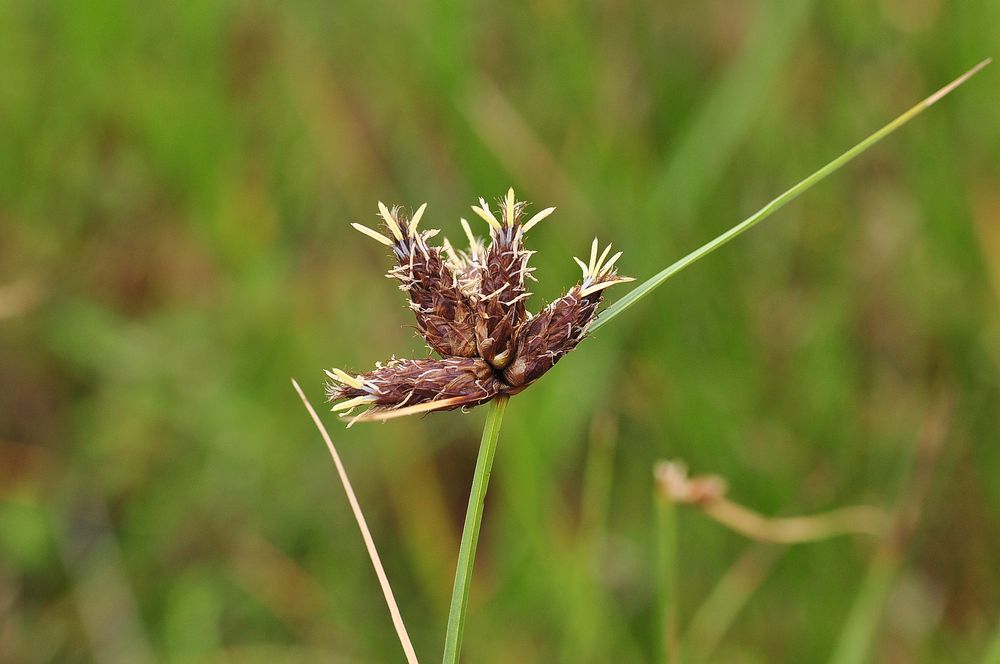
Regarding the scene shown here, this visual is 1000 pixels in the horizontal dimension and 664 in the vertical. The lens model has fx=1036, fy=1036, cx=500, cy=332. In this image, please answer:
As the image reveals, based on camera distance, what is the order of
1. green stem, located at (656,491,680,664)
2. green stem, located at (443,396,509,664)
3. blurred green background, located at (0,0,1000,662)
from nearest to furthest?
green stem, located at (443,396,509,664) < green stem, located at (656,491,680,664) < blurred green background, located at (0,0,1000,662)

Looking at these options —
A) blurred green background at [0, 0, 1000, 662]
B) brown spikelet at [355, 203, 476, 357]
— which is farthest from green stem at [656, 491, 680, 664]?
brown spikelet at [355, 203, 476, 357]


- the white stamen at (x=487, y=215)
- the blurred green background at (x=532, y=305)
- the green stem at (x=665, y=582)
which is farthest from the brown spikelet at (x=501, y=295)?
the blurred green background at (x=532, y=305)

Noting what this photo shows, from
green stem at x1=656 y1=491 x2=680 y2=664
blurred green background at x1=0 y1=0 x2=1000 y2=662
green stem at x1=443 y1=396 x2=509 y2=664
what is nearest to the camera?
green stem at x1=443 y1=396 x2=509 y2=664

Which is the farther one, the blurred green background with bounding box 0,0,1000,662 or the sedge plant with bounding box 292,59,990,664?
the blurred green background with bounding box 0,0,1000,662

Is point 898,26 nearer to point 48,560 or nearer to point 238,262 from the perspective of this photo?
point 238,262

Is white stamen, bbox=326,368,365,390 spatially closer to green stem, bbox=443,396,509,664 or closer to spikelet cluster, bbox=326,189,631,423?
spikelet cluster, bbox=326,189,631,423

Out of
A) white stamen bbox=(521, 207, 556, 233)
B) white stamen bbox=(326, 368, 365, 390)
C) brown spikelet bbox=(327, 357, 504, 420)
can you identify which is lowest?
brown spikelet bbox=(327, 357, 504, 420)

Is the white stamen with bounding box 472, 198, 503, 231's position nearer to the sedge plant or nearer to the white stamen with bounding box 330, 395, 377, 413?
the sedge plant

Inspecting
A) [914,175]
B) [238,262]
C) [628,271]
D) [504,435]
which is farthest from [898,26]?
[238,262]

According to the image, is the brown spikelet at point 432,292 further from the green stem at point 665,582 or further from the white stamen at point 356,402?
the green stem at point 665,582

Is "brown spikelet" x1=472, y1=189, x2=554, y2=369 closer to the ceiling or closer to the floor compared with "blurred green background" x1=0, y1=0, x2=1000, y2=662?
closer to the floor
